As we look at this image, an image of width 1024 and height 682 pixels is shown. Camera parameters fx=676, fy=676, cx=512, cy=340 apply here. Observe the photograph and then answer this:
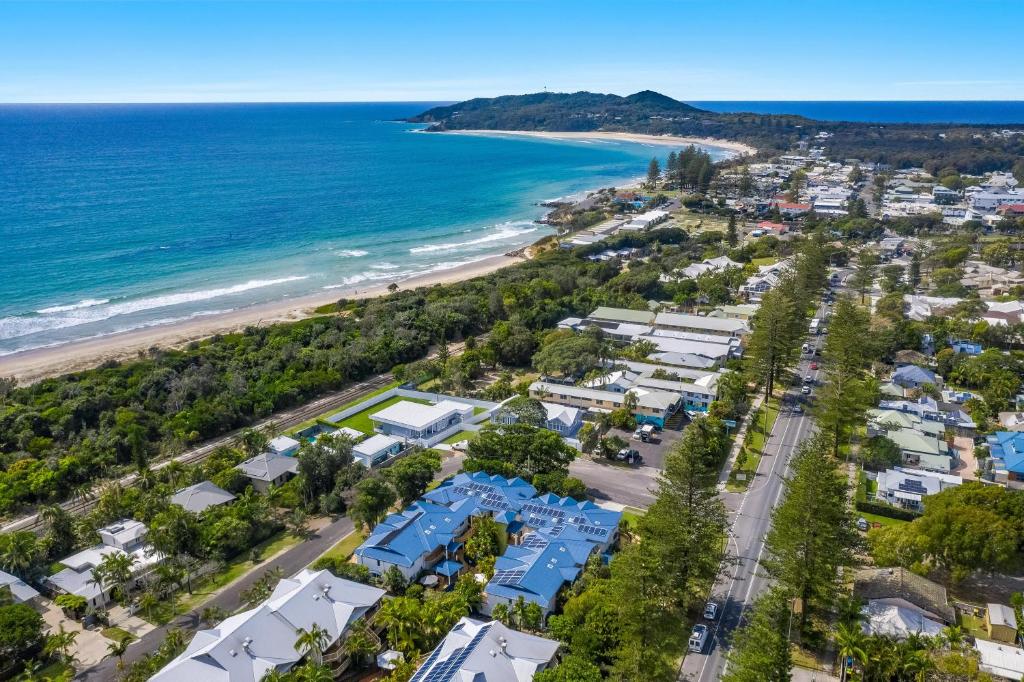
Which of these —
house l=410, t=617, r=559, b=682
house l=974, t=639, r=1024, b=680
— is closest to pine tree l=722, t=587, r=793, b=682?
house l=410, t=617, r=559, b=682

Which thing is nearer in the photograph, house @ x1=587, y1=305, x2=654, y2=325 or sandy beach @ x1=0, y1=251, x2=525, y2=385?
sandy beach @ x1=0, y1=251, x2=525, y2=385

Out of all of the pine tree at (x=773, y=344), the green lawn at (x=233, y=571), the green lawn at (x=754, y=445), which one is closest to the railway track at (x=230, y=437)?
the green lawn at (x=233, y=571)

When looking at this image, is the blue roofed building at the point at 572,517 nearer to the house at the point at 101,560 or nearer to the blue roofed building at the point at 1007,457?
the house at the point at 101,560

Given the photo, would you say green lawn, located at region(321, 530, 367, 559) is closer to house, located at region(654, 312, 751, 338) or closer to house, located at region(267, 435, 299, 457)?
house, located at region(267, 435, 299, 457)

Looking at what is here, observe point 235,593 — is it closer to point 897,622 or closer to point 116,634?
point 116,634

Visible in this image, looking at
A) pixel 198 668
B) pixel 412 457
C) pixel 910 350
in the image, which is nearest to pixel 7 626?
pixel 198 668

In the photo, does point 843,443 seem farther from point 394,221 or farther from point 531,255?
point 394,221
